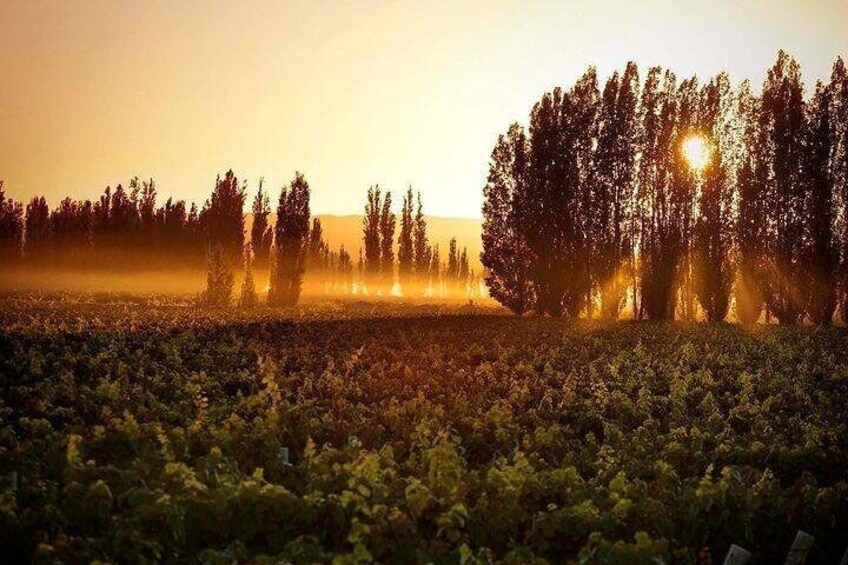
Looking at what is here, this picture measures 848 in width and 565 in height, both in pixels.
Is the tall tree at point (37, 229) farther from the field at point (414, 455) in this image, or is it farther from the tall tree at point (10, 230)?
the field at point (414, 455)

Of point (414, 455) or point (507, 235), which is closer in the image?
point (414, 455)

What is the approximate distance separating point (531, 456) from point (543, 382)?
5964mm

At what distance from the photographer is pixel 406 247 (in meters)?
83.3

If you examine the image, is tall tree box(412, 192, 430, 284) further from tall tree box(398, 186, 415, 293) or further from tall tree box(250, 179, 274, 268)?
tall tree box(250, 179, 274, 268)

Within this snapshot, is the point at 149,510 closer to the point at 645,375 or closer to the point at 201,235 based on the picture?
the point at 645,375

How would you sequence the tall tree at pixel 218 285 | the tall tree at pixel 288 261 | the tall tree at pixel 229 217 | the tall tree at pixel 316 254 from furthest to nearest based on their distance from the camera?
the tall tree at pixel 316 254 → the tall tree at pixel 229 217 → the tall tree at pixel 288 261 → the tall tree at pixel 218 285

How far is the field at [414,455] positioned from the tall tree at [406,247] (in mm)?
63939

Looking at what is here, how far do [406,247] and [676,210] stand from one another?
4952cm

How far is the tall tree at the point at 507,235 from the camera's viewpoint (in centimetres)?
3866

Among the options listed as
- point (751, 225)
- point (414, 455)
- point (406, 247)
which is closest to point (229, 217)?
point (406, 247)

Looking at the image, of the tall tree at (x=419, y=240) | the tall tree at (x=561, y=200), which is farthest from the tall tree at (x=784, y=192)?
the tall tree at (x=419, y=240)

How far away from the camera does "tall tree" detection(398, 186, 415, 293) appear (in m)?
83.3

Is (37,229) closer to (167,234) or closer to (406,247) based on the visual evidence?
(167,234)

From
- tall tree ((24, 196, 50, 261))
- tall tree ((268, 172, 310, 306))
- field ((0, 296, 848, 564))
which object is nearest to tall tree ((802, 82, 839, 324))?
field ((0, 296, 848, 564))
